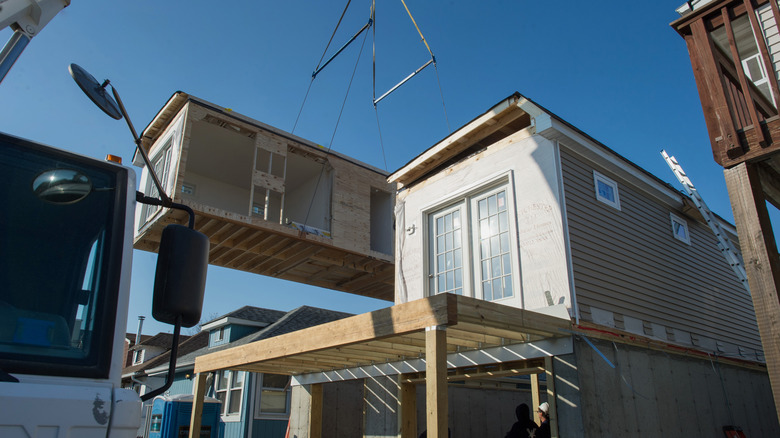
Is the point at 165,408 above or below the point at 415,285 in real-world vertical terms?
below

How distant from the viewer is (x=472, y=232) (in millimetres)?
9203

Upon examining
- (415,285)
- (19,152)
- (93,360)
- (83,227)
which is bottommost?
(93,360)

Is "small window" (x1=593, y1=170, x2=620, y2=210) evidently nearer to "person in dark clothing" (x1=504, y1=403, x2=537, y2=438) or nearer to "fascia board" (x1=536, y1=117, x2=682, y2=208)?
"fascia board" (x1=536, y1=117, x2=682, y2=208)

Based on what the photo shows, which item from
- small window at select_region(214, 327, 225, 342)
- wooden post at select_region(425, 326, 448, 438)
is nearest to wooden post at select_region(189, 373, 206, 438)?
wooden post at select_region(425, 326, 448, 438)

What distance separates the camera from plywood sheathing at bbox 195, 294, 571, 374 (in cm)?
570

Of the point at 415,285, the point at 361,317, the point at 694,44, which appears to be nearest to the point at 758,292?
the point at 694,44

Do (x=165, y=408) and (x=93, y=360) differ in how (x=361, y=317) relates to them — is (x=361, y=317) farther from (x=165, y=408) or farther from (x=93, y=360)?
(x=165, y=408)

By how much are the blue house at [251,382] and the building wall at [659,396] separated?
41.6 ft

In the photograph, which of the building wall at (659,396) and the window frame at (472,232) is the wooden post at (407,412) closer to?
the window frame at (472,232)

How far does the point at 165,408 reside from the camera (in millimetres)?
12727

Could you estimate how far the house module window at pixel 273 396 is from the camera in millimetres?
17531

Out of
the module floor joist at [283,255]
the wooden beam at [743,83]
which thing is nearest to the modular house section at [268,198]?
the module floor joist at [283,255]

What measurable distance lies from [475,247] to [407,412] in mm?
2849

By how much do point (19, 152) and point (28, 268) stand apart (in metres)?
0.53
